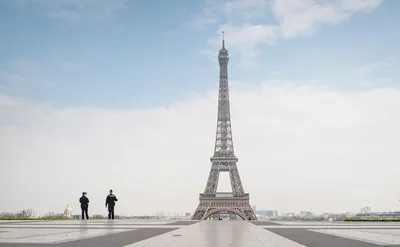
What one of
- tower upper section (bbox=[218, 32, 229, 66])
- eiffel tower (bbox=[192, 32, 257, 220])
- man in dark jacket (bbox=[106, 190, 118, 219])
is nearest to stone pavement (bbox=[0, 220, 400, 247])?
man in dark jacket (bbox=[106, 190, 118, 219])

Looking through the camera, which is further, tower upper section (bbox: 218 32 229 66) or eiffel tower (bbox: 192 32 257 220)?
tower upper section (bbox: 218 32 229 66)

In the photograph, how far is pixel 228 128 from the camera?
101062mm

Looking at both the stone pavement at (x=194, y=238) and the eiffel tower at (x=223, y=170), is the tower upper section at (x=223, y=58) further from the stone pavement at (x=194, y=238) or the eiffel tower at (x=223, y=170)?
the stone pavement at (x=194, y=238)

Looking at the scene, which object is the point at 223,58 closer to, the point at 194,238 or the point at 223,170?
the point at 223,170

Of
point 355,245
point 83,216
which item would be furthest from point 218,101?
point 355,245

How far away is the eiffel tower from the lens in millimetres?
86688

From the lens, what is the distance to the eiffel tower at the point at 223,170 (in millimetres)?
86688

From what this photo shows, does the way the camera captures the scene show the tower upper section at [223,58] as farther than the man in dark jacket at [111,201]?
Yes

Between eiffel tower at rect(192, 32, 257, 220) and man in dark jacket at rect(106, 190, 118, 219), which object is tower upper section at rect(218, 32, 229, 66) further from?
man in dark jacket at rect(106, 190, 118, 219)

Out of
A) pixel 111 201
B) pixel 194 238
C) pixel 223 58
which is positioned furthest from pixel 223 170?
pixel 194 238

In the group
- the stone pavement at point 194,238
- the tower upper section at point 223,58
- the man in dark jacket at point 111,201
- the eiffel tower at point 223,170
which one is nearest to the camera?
the stone pavement at point 194,238

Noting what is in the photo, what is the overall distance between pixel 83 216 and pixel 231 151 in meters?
68.8

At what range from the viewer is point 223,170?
9594 cm

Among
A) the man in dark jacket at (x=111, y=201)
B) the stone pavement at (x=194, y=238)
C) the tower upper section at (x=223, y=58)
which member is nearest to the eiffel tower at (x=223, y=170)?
the tower upper section at (x=223, y=58)
